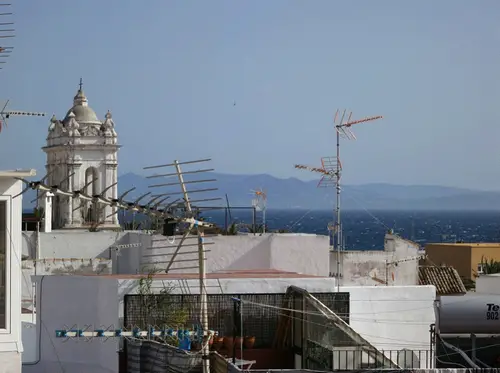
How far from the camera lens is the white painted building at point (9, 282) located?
17141 mm

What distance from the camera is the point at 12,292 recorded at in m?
17.2

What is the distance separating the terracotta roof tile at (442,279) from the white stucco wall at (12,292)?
52.9 ft

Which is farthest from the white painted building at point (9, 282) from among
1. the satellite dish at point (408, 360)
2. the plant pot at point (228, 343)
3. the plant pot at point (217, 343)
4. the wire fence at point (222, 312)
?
the satellite dish at point (408, 360)

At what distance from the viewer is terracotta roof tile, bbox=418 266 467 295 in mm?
32031

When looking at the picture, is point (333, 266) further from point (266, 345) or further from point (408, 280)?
point (266, 345)

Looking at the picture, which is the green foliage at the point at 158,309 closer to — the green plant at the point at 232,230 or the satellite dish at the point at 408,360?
the satellite dish at the point at 408,360

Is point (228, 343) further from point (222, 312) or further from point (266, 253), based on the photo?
point (266, 253)

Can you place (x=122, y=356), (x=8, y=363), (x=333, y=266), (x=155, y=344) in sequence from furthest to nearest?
(x=333, y=266) → (x=122, y=356) → (x=155, y=344) → (x=8, y=363)

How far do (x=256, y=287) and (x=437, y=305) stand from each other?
3817 mm

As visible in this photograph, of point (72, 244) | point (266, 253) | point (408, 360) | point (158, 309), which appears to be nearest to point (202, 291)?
point (158, 309)

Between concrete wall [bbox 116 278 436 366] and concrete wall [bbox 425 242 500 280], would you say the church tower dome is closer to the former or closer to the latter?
concrete wall [bbox 425 242 500 280]

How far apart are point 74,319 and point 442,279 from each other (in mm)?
11593

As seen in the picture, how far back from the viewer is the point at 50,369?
985 inches

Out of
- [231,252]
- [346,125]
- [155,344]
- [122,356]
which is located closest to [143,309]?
[122,356]
